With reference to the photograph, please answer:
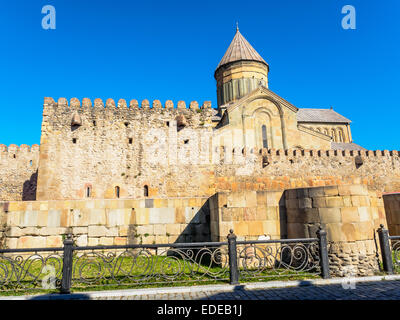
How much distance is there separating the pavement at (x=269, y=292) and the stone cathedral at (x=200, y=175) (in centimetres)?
103

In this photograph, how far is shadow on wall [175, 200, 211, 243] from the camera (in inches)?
348

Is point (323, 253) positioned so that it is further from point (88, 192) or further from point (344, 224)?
point (88, 192)

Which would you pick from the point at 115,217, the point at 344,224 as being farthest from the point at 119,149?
the point at 344,224

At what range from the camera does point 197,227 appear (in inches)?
352

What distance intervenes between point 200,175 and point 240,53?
61.4ft

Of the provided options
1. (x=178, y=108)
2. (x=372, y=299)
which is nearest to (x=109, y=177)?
(x=178, y=108)

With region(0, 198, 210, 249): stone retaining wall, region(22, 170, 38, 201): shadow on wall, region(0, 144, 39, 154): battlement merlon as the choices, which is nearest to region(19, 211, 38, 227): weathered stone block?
region(0, 198, 210, 249): stone retaining wall

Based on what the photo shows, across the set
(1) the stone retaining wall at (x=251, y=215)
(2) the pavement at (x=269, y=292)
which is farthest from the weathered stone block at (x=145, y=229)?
(2) the pavement at (x=269, y=292)

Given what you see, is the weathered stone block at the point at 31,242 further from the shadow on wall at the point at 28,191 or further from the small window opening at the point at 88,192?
the shadow on wall at the point at 28,191

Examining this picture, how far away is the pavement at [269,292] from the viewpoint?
4.69 m

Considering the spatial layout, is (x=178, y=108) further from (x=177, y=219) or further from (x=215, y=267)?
(x=215, y=267)

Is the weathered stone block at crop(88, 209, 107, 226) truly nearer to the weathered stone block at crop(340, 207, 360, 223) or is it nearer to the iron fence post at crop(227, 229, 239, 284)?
the iron fence post at crop(227, 229, 239, 284)

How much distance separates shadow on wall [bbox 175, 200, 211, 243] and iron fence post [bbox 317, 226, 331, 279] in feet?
12.2
